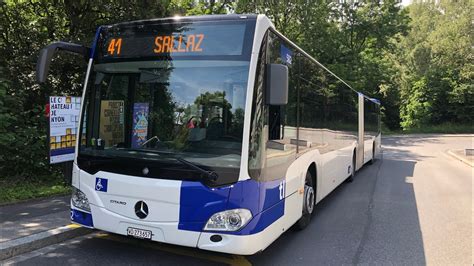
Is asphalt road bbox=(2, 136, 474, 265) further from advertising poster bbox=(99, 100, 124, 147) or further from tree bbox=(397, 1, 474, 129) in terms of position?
tree bbox=(397, 1, 474, 129)

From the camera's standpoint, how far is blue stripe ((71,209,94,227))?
4.75 m

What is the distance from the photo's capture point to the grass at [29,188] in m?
7.30

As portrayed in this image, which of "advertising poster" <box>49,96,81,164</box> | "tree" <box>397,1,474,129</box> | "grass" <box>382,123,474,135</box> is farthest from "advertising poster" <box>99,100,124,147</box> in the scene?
"tree" <box>397,1,474,129</box>

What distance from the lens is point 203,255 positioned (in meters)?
5.09

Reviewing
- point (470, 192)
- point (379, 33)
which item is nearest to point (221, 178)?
point (470, 192)

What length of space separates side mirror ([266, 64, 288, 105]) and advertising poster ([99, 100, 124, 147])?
1817mm

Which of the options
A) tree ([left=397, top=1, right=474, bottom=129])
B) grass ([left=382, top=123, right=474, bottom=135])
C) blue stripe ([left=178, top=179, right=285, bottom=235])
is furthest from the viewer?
tree ([left=397, top=1, right=474, bottom=129])

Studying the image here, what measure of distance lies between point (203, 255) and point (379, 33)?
1263 inches

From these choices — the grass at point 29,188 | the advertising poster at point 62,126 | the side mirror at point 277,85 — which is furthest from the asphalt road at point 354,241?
the grass at point 29,188

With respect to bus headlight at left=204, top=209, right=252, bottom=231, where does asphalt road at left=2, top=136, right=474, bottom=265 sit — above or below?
below

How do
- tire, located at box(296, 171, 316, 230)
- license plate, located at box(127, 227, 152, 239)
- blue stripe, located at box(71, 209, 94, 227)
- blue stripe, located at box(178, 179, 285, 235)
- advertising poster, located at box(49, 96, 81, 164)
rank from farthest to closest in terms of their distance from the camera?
advertising poster, located at box(49, 96, 81, 164)
tire, located at box(296, 171, 316, 230)
blue stripe, located at box(71, 209, 94, 227)
license plate, located at box(127, 227, 152, 239)
blue stripe, located at box(178, 179, 285, 235)

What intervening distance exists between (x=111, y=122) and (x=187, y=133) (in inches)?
41.4

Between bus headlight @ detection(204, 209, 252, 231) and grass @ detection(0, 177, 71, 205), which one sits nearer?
bus headlight @ detection(204, 209, 252, 231)

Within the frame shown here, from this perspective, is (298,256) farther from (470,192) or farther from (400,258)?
(470,192)
